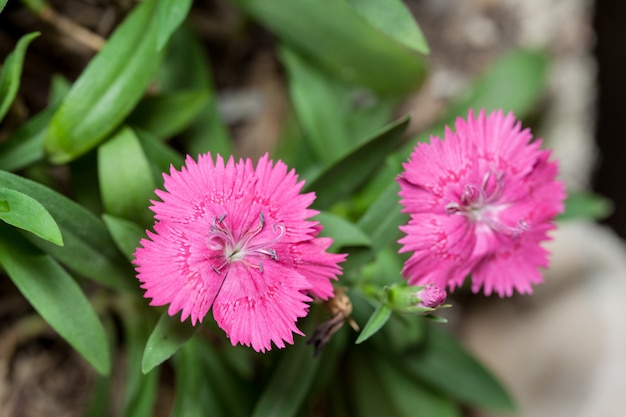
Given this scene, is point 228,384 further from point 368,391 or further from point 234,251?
point 234,251

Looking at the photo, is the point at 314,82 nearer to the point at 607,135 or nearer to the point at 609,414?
the point at 609,414

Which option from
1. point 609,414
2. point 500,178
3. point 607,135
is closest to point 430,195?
point 500,178

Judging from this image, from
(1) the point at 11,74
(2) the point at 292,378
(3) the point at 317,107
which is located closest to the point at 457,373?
(2) the point at 292,378

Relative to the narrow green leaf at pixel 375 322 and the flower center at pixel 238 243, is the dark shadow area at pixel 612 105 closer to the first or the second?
the narrow green leaf at pixel 375 322

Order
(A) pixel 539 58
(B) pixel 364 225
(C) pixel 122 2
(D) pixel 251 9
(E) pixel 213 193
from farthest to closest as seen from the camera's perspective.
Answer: (A) pixel 539 58 → (D) pixel 251 9 → (C) pixel 122 2 → (B) pixel 364 225 → (E) pixel 213 193

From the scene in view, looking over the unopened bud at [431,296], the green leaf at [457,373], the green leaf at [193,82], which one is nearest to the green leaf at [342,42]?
the green leaf at [193,82]
